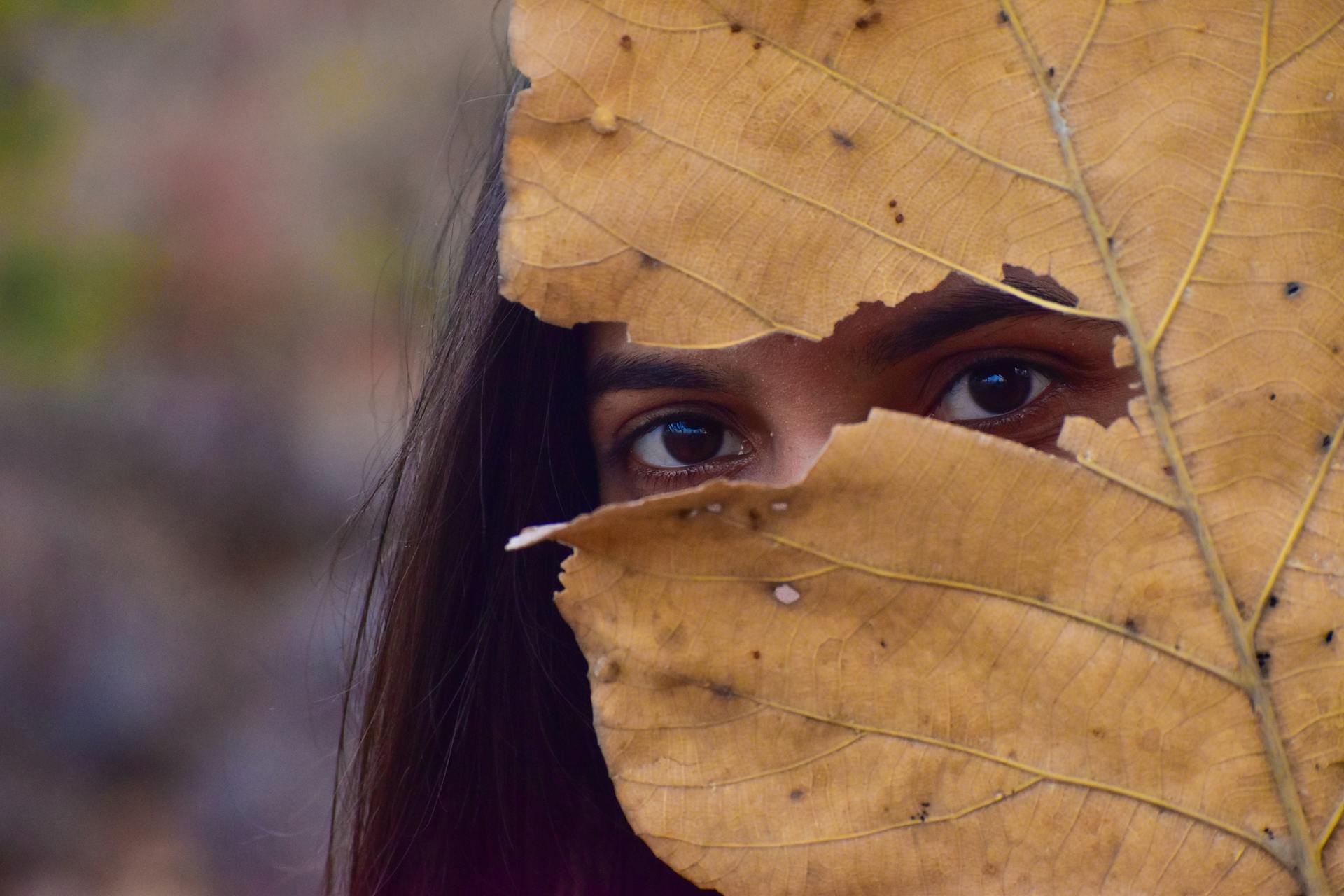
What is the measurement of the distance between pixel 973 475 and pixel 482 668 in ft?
3.21

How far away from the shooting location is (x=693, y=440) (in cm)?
113

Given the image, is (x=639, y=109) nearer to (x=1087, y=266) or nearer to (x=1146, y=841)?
(x=1087, y=266)

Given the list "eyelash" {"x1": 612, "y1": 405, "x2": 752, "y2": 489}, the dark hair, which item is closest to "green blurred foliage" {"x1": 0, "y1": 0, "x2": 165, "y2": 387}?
the dark hair

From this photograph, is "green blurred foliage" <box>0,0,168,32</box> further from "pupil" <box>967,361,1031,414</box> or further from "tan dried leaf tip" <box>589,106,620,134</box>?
"tan dried leaf tip" <box>589,106,620,134</box>

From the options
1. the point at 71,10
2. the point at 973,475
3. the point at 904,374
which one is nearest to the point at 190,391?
the point at 71,10

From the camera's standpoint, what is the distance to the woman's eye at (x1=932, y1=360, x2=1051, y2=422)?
3.11ft

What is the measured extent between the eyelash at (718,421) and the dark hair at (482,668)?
0.32ft

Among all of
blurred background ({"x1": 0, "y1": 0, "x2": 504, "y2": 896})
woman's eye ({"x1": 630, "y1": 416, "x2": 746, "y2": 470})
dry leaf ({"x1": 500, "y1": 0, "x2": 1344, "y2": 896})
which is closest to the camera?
dry leaf ({"x1": 500, "y1": 0, "x2": 1344, "y2": 896})

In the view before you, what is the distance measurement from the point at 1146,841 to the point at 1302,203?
0.28m

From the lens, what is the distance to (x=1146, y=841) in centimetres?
48

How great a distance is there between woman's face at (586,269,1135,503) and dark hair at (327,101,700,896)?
243 millimetres

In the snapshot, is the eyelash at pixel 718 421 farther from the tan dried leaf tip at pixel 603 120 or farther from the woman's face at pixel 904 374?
the tan dried leaf tip at pixel 603 120

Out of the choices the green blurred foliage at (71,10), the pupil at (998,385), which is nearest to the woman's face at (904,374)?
the pupil at (998,385)

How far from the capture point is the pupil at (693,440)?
1.12 meters
